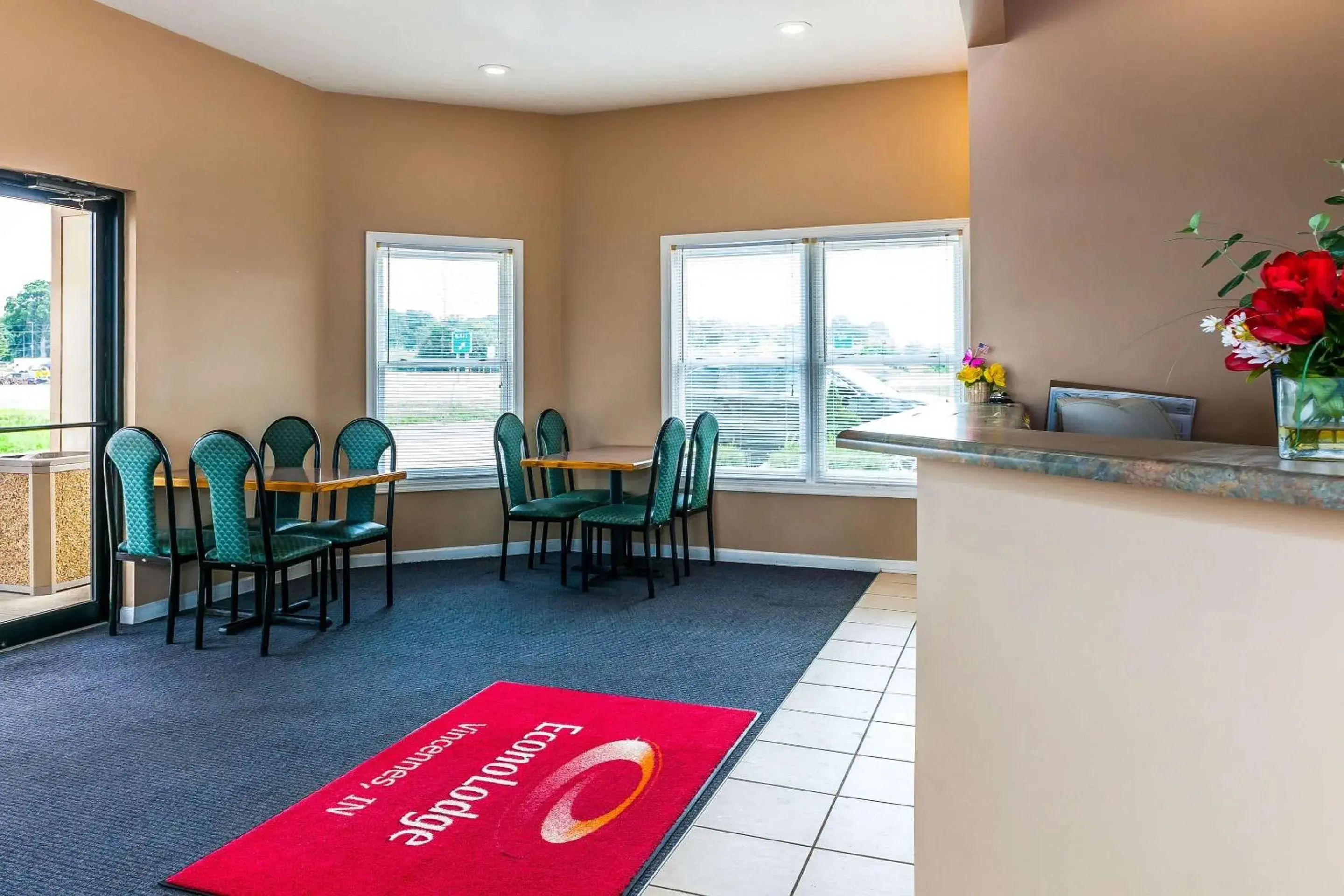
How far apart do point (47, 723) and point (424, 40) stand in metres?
3.70

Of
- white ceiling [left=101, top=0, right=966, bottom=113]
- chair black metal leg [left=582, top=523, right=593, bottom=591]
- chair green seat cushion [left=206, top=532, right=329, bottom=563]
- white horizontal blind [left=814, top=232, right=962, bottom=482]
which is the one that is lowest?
chair black metal leg [left=582, top=523, right=593, bottom=591]

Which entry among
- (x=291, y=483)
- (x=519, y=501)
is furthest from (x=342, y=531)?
(x=519, y=501)

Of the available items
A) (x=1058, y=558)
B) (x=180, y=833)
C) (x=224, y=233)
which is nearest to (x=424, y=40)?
(x=224, y=233)

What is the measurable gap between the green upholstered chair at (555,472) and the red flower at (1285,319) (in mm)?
4545

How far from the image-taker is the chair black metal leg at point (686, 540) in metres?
5.63

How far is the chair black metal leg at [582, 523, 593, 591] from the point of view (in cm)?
495

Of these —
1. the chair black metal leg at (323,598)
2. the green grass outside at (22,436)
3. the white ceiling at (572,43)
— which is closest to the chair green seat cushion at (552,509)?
the chair black metal leg at (323,598)

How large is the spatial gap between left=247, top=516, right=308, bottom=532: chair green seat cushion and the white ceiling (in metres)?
2.55

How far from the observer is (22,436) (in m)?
4.14

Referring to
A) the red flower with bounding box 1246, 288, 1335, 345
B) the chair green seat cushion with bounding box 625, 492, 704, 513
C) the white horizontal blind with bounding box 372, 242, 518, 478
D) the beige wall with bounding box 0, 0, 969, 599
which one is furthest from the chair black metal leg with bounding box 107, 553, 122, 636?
the red flower with bounding box 1246, 288, 1335, 345

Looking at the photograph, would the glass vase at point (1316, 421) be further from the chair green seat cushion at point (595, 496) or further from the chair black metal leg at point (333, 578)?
the chair green seat cushion at point (595, 496)

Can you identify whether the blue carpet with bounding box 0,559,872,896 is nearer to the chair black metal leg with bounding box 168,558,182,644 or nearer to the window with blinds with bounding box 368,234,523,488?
the chair black metal leg with bounding box 168,558,182,644

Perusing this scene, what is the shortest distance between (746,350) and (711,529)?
3.92ft

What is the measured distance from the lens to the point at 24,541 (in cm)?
419
